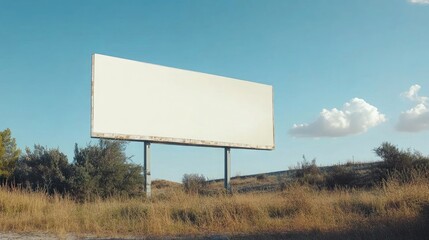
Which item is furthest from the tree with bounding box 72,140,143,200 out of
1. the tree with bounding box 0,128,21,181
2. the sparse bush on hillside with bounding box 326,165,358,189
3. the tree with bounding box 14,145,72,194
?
the sparse bush on hillside with bounding box 326,165,358,189

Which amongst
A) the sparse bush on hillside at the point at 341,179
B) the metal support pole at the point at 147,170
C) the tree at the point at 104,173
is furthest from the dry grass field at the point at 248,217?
the sparse bush on hillside at the point at 341,179

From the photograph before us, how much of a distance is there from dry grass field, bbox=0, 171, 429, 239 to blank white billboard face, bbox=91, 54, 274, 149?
568cm

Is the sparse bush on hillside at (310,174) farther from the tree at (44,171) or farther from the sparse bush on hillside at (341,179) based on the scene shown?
the tree at (44,171)

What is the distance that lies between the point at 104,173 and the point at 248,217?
908 cm

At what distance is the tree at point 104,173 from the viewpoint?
1798 cm

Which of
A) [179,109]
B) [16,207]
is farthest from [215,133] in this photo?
[16,207]

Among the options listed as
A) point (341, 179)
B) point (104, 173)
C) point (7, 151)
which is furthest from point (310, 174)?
point (7, 151)

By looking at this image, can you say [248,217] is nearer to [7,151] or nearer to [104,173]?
[104,173]

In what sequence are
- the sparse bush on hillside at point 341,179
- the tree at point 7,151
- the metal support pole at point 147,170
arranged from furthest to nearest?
the tree at point 7,151 → the sparse bush on hillside at point 341,179 → the metal support pole at point 147,170

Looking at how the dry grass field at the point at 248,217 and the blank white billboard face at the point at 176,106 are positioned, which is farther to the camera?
the blank white billboard face at the point at 176,106

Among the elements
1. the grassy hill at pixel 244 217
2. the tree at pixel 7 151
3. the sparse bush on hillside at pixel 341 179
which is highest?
the tree at pixel 7 151

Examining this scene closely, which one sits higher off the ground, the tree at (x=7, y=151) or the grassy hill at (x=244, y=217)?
the tree at (x=7, y=151)

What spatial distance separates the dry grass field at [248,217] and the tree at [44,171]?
427 cm

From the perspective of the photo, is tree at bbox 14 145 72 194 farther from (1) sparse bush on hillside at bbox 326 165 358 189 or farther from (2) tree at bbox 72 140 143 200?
(1) sparse bush on hillside at bbox 326 165 358 189
